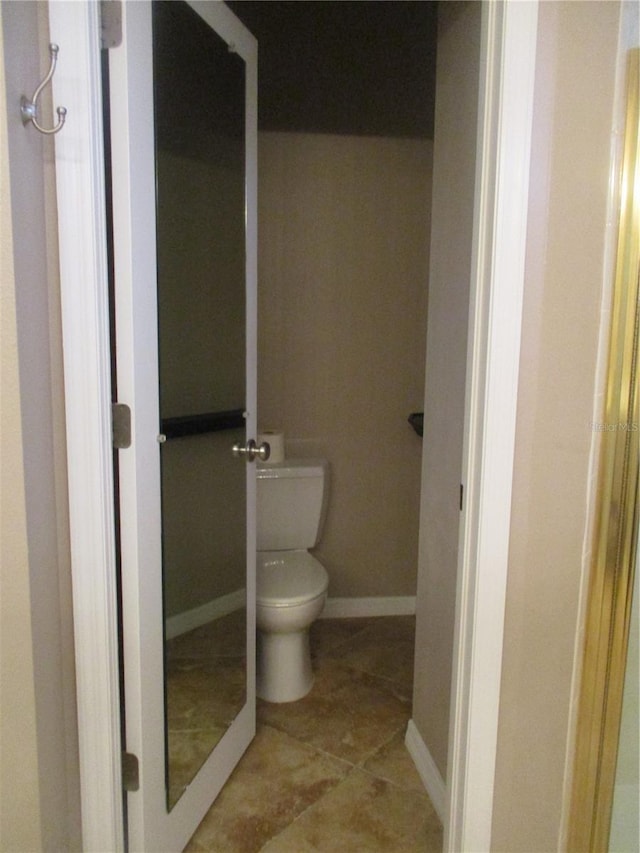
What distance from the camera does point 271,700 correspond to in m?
2.12

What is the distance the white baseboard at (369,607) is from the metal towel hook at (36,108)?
2298 millimetres

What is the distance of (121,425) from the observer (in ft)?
3.80

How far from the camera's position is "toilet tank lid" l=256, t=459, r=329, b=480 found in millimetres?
2328

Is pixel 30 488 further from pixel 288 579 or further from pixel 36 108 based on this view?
pixel 288 579

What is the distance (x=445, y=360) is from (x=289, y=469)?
0.96 meters

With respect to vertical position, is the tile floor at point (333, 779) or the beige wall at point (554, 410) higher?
the beige wall at point (554, 410)

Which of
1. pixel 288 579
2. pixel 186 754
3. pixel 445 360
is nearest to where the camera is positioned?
pixel 186 754

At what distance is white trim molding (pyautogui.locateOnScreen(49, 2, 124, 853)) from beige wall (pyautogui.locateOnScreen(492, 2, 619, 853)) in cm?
82

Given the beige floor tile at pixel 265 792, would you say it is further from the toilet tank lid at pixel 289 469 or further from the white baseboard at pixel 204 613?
the toilet tank lid at pixel 289 469

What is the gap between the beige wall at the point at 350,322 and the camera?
8.32 feet

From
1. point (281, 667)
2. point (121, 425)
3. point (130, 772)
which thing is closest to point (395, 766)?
point (281, 667)

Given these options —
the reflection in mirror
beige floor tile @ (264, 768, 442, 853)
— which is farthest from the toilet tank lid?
beige floor tile @ (264, 768, 442, 853)

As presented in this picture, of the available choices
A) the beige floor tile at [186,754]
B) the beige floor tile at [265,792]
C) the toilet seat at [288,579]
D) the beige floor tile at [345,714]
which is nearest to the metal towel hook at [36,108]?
the beige floor tile at [186,754]

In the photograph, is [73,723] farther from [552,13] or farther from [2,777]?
[552,13]
